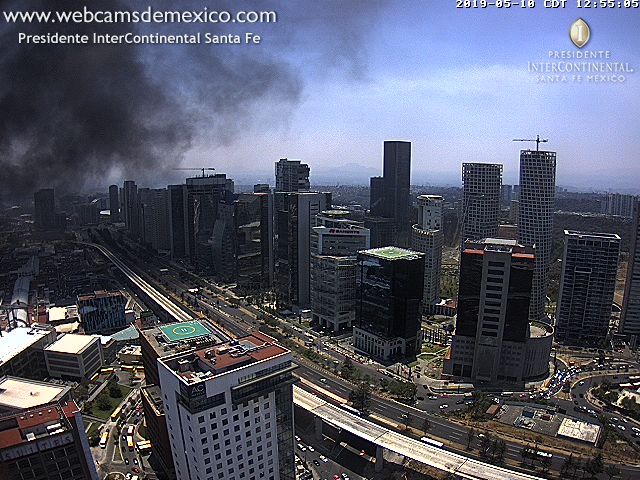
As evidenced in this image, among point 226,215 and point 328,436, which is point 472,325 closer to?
point 328,436

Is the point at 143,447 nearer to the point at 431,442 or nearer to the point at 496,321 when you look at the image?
the point at 431,442

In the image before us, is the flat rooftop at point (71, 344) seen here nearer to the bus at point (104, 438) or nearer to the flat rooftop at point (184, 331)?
the bus at point (104, 438)

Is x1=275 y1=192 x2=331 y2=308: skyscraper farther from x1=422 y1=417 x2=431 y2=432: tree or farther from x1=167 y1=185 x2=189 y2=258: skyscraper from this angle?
x1=422 y1=417 x2=431 y2=432: tree

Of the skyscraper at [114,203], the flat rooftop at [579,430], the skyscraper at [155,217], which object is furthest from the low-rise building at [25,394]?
the skyscraper at [114,203]

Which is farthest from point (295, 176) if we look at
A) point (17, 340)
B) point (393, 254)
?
point (17, 340)

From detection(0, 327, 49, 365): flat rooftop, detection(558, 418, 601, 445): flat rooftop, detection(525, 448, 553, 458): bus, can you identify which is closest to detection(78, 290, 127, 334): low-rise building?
detection(0, 327, 49, 365): flat rooftop
